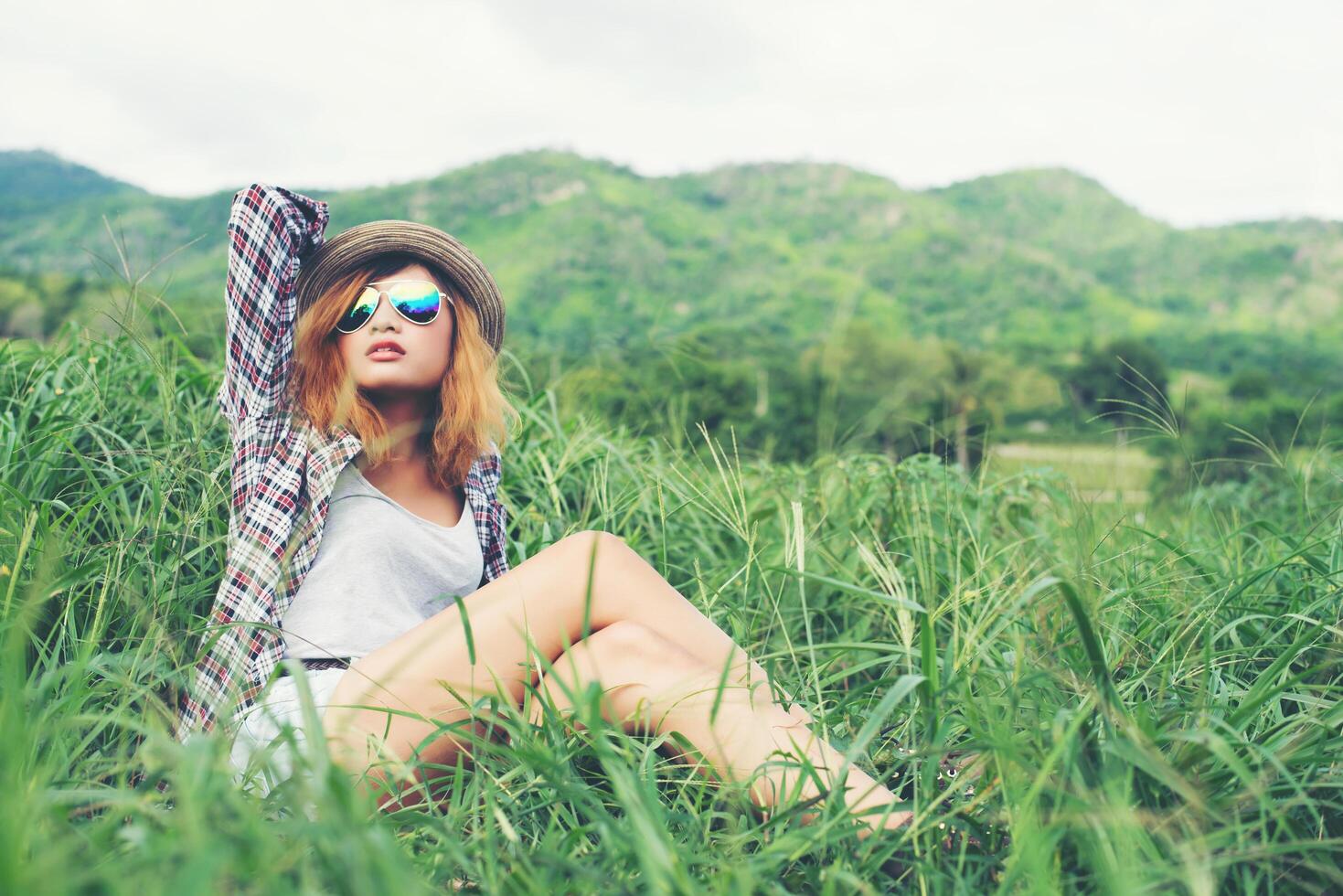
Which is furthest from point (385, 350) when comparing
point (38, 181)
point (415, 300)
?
point (38, 181)

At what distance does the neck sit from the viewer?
201 centimetres

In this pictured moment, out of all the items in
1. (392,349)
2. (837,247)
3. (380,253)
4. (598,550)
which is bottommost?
(598,550)

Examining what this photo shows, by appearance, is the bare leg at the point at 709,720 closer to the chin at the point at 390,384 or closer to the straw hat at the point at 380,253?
the chin at the point at 390,384

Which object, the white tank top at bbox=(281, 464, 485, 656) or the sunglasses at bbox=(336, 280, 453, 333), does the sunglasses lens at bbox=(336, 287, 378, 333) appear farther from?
the white tank top at bbox=(281, 464, 485, 656)

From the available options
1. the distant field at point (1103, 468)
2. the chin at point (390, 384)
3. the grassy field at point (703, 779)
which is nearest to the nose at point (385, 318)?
the chin at point (390, 384)

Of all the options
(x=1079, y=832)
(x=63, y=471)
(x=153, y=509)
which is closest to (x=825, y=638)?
(x=1079, y=832)

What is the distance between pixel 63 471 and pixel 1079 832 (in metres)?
2.21

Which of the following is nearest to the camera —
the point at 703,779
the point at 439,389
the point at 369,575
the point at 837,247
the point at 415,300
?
the point at 703,779

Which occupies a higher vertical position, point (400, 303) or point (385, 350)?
point (400, 303)

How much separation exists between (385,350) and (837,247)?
6031 centimetres

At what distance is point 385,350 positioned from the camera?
1.97 meters

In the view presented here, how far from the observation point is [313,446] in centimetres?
183

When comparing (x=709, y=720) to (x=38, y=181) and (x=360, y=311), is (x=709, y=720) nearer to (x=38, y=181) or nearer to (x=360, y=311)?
(x=360, y=311)

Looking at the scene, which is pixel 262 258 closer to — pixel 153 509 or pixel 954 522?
pixel 153 509
